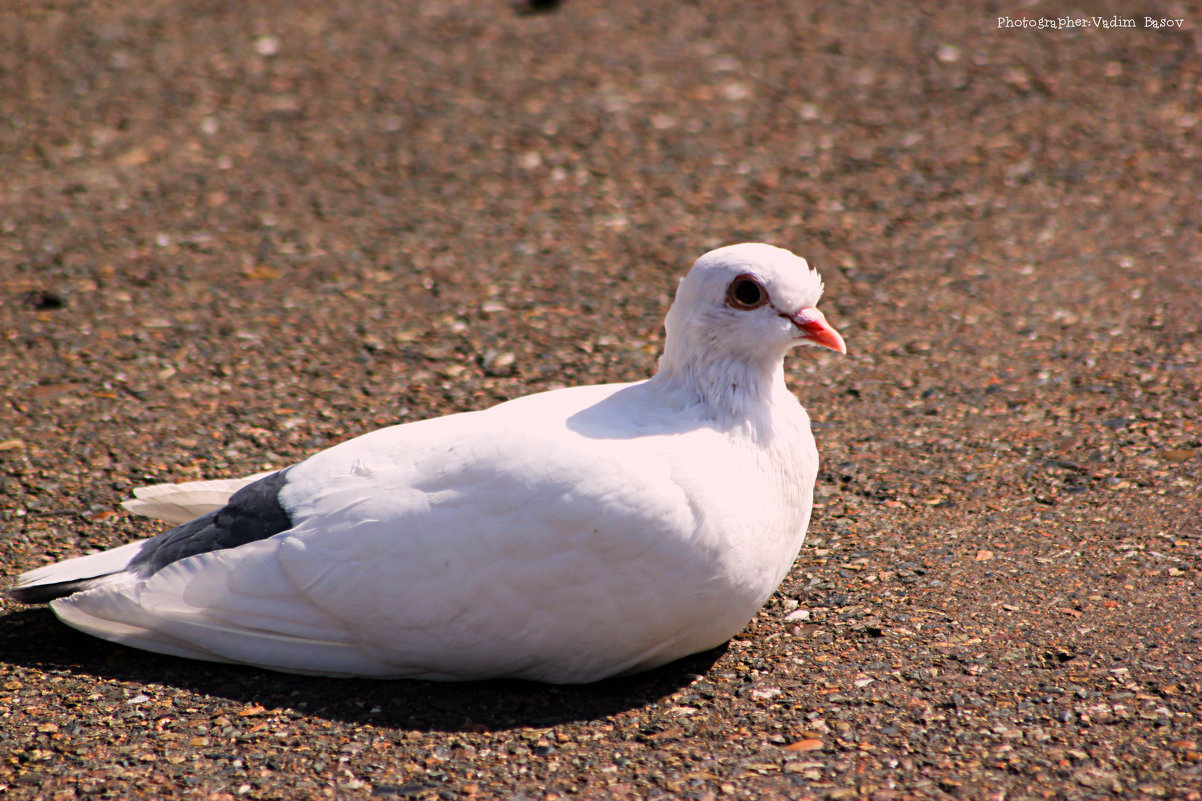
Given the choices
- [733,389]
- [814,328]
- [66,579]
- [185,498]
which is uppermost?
[814,328]

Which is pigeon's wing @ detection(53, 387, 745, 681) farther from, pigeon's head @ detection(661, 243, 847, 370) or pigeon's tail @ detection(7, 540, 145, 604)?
pigeon's head @ detection(661, 243, 847, 370)

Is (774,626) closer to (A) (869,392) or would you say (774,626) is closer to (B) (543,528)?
(B) (543,528)

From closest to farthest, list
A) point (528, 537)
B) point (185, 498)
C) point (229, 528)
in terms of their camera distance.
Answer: point (528, 537), point (229, 528), point (185, 498)

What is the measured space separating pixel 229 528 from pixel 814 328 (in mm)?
1859

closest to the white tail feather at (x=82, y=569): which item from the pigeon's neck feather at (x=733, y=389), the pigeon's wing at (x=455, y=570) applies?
the pigeon's wing at (x=455, y=570)

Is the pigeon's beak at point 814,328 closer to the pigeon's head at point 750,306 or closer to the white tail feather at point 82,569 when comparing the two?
the pigeon's head at point 750,306

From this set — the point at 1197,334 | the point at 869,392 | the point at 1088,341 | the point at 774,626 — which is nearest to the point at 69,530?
the point at 774,626

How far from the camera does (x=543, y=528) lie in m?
3.29

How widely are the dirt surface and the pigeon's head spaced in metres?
0.92

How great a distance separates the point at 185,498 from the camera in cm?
394

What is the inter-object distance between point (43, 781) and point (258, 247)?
A: 12.8 feet

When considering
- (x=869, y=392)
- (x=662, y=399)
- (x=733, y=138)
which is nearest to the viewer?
(x=662, y=399)

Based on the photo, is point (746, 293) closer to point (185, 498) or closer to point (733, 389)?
point (733, 389)

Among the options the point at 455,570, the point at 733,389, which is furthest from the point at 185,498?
the point at 733,389
